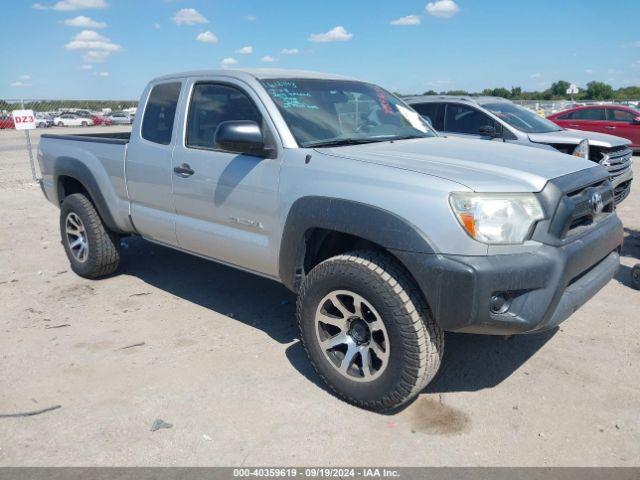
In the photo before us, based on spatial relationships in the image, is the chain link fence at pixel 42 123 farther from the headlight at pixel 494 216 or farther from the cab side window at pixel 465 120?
the cab side window at pixel 465 120

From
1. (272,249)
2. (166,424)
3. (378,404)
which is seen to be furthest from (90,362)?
(378,404)

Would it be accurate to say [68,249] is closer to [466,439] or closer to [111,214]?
[111,214]

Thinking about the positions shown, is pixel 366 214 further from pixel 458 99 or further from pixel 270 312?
pixel 458 99

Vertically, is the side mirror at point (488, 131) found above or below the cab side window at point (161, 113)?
below

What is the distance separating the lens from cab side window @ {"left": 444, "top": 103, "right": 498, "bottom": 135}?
28.1 feet

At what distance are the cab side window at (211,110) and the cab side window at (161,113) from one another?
226 millimetres

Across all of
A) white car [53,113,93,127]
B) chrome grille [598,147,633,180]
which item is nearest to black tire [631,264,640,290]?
chrome grille [598,147,633,180]

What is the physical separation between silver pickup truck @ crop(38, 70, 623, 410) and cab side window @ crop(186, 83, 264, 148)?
0.01m

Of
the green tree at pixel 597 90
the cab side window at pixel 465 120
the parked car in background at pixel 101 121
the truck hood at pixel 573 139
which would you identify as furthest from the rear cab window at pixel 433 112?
the green tree at pixel 597 90

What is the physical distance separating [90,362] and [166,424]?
3.59ft

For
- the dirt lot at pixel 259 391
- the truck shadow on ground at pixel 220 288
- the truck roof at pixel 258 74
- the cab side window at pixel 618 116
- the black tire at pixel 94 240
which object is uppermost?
the truck roof at pixel 258 74

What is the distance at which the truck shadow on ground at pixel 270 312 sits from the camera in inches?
149

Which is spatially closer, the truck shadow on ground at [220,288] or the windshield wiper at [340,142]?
the windshield wiper at [340,142]

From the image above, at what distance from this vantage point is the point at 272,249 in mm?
3770
